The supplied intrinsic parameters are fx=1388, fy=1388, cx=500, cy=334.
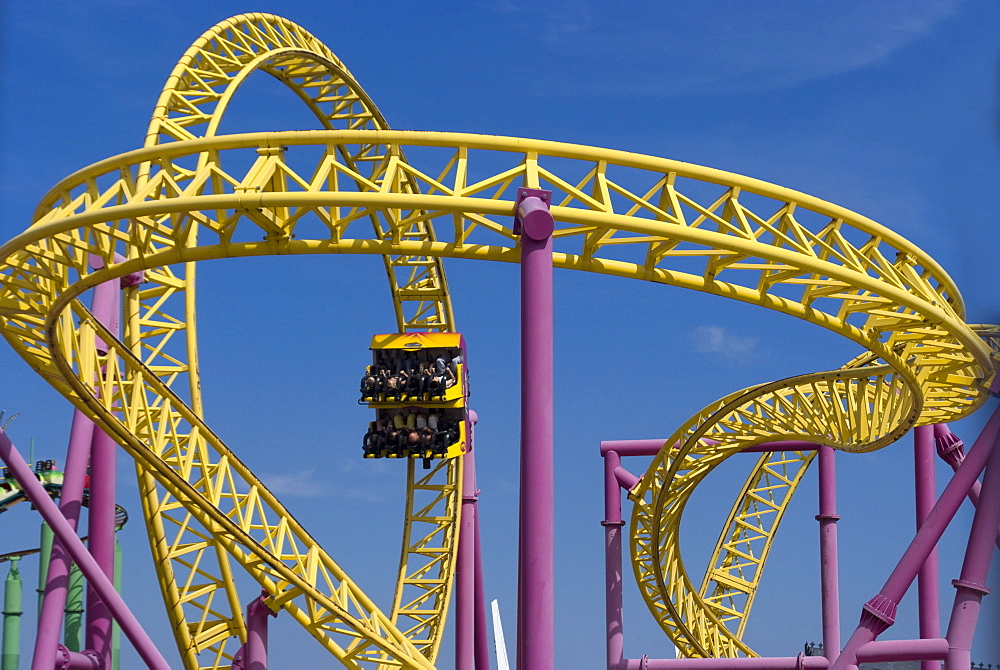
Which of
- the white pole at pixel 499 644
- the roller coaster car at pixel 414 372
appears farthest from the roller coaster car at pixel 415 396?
the white pole at pixel 499 644

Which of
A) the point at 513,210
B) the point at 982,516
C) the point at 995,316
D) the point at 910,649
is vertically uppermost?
the point at 513,210

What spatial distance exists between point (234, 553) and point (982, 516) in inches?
431

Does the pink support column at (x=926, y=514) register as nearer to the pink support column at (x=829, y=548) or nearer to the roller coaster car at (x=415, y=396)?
the pink support column at (x=829, y=548)

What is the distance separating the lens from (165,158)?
15.6 meters

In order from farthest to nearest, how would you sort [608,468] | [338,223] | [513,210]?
1. [608,468]
2. [338,223]
3. [513,210]

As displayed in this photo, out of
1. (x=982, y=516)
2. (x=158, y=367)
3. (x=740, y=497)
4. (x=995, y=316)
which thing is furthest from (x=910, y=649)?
(x=740, y=497)

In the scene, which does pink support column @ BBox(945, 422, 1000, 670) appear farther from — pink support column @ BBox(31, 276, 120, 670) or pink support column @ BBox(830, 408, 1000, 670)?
pink support column @ BBox(31, 276, 120, 670)

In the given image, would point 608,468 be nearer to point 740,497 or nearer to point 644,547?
point 644,547

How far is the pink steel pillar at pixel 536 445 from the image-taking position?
1281cm

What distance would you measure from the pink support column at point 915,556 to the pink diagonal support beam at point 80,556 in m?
9.62

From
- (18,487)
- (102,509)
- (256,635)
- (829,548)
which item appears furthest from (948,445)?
(18,487)

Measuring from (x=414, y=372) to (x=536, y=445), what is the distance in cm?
1027

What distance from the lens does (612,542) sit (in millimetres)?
27109

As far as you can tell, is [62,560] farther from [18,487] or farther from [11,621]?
[18,487]
